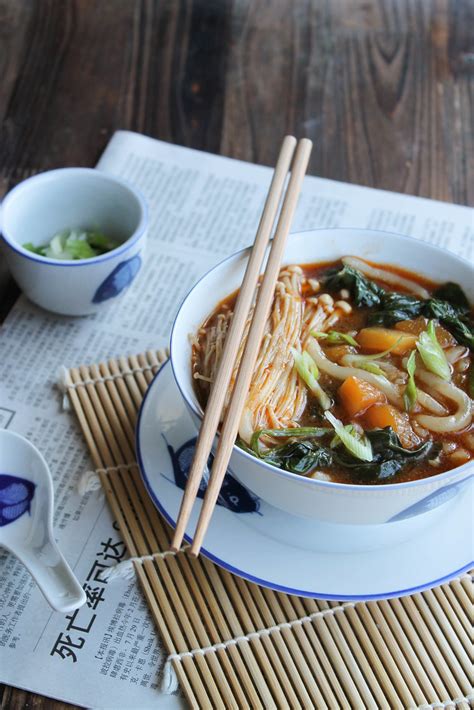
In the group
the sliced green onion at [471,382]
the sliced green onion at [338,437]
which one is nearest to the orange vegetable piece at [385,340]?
the sliced green onion at [471,382]

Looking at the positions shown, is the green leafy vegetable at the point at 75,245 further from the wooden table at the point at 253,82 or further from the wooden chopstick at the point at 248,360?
the wooden chopstick at the point at 248,360

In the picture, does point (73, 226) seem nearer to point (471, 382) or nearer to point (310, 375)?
point (310, 375)

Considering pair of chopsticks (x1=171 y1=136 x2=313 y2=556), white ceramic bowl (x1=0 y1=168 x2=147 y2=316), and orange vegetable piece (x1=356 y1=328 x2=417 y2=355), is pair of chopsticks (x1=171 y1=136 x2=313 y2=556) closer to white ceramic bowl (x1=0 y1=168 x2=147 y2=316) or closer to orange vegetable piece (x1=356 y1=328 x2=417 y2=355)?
orange vegetable piece (x1=356 y1=328 x2=417 y2=355)

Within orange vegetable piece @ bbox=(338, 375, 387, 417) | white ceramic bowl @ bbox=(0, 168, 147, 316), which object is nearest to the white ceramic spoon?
white ceramic bowl @ bbox=(0, 168, 147, 316)

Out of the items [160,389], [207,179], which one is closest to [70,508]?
[160,389]

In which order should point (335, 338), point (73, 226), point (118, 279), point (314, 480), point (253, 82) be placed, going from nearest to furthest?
point (314, 480)
point (335, 338)
point (118, 279)
point (73, 226)
point (253, 82)

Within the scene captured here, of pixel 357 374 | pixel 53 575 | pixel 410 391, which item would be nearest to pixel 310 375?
pixel 357 374
